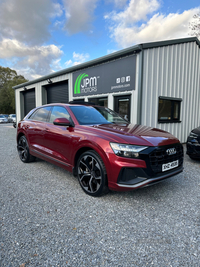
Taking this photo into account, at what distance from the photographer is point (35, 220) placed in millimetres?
2260

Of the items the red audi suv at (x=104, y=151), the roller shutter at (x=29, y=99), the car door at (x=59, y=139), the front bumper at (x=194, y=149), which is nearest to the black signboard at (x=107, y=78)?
the front bumper at (x=194, y=149)

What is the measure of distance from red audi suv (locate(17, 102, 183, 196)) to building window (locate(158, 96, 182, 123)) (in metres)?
4.53

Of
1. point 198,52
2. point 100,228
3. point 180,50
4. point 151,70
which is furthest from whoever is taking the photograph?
point 198,52

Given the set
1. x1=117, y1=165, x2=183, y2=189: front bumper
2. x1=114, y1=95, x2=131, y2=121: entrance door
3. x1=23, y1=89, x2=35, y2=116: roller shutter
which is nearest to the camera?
x1=117, y1=165, x2=183, y2=189: front bumper

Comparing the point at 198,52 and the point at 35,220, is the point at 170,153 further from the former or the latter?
the point at 198,52

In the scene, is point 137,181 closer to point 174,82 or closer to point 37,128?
point 37,128

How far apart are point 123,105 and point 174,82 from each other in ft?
8.53

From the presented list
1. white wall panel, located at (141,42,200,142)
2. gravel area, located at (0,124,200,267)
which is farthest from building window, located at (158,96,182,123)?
gravel area, located at (0,124,200,267)

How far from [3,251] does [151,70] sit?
7.28 m

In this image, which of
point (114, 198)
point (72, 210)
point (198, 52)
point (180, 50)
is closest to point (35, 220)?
point (72, 210)

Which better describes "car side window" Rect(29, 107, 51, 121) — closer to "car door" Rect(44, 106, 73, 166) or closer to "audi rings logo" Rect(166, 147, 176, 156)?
"car door" Rect(44, 106, 73, 166)

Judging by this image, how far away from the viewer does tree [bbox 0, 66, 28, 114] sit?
4531 cm

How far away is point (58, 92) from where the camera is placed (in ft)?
41.4

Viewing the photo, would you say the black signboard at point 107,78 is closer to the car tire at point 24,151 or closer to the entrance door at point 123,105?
the entrance door at point 123,105
